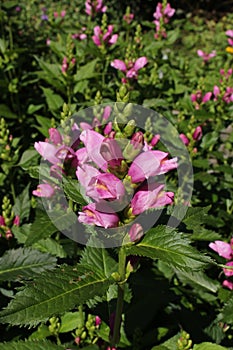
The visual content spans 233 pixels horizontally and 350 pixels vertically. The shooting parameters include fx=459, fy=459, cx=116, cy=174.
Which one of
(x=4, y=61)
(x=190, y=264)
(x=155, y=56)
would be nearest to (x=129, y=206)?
(x=190, y=264)

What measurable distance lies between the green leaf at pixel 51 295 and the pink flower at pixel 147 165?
361 mm

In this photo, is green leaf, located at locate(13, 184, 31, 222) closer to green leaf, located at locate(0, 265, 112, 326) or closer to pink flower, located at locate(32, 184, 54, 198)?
pink flower, located at locate(32, 184, 54, 198)

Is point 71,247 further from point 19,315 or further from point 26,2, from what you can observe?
point 26,2

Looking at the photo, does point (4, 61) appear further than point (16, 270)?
Yes

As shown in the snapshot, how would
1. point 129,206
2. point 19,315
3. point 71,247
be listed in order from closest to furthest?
point 19,315, point 129,206, point 71,247

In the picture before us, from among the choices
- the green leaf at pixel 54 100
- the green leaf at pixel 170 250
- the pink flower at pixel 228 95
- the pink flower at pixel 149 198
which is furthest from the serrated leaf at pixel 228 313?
the green leaf at pixel 54 100

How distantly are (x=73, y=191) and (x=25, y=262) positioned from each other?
0.69m

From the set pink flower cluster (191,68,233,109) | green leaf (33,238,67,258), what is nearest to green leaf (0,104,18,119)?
pink flower cluster (191,68,233,109)

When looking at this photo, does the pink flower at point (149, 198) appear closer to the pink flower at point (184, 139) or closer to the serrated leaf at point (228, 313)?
the serrated leaf at point (228, 313)

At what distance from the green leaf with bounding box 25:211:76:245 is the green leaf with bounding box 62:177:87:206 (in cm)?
45

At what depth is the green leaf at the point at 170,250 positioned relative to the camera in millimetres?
1319

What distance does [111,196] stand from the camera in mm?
1351

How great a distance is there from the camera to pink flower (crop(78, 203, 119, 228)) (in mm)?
1385

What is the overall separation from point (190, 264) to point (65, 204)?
0.98 meters
